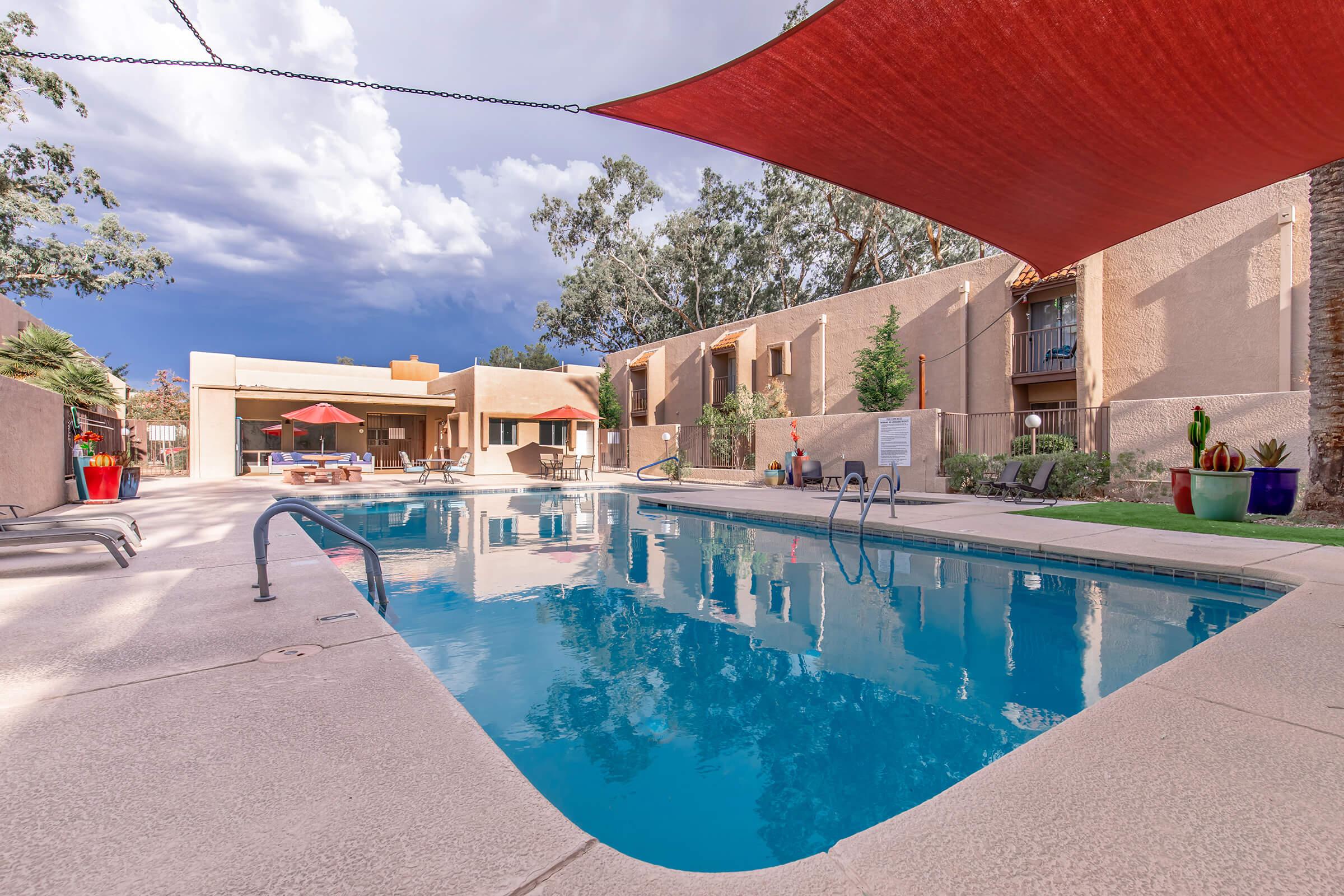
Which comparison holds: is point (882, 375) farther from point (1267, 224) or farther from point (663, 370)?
point (663, 370)

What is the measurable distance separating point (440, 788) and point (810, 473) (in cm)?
1339

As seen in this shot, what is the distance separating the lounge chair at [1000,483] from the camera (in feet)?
34.8

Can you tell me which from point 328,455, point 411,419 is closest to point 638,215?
point 411,419

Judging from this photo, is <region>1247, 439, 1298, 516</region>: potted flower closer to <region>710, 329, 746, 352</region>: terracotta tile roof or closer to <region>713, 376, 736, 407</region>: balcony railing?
<region>710, 329, 746, 352</region>: terracotta tile roof

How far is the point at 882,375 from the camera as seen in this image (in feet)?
48.1

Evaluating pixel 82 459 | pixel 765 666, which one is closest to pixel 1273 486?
pixel 765 666

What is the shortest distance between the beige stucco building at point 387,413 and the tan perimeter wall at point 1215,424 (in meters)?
15.7

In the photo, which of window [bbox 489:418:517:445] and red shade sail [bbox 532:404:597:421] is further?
window [bbox 489:418:517:445]

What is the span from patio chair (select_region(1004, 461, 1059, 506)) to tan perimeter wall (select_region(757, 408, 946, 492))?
199cm

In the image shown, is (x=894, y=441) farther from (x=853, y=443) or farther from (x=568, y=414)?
(x=568, y=414)

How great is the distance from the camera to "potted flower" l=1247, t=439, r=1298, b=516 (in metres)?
7.85

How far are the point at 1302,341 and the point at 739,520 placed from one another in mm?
10375

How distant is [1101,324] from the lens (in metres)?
13.3

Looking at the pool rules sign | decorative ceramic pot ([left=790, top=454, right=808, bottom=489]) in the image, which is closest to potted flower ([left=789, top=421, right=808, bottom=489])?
decorative ceramic pot ([left=790, top=454, right=808, bottom=489])
